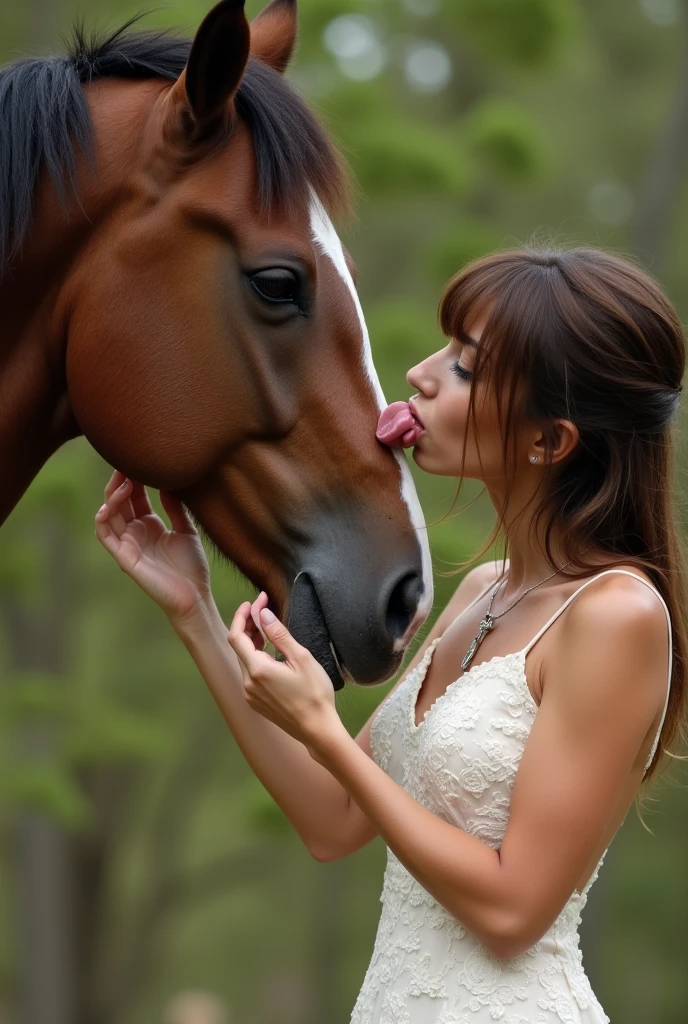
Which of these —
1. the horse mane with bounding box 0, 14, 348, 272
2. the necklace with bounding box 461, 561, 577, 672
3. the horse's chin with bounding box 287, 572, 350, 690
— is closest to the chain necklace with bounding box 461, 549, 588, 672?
the necklace with bounding box 461, 561, 577, 672

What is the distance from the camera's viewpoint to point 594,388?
2035 millimetres

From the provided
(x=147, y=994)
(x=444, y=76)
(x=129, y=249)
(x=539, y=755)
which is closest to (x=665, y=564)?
(x=539, y=755)

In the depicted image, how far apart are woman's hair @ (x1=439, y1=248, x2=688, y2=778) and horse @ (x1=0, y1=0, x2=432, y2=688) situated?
0.83ft

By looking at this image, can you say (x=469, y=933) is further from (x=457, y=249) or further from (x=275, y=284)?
(x=457, y=249)

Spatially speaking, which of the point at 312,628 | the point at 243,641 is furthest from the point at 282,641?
the point at 312,628

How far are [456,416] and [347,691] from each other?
1364mm

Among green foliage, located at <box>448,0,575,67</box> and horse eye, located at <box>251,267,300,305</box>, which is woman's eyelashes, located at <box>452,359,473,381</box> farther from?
green foliage, located at <box>448,0,575,67</box>

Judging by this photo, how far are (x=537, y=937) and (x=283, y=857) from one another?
1077cm

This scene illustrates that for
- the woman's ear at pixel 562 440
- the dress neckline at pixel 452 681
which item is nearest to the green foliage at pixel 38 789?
the dress neckline at pixel 452 681

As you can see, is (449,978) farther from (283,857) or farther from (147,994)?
(147,994)

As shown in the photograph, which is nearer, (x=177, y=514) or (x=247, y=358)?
(x=247, y=358)

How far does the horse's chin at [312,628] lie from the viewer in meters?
2.10

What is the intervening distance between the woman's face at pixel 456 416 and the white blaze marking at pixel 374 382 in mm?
60

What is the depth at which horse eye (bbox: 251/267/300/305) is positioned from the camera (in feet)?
6.88
